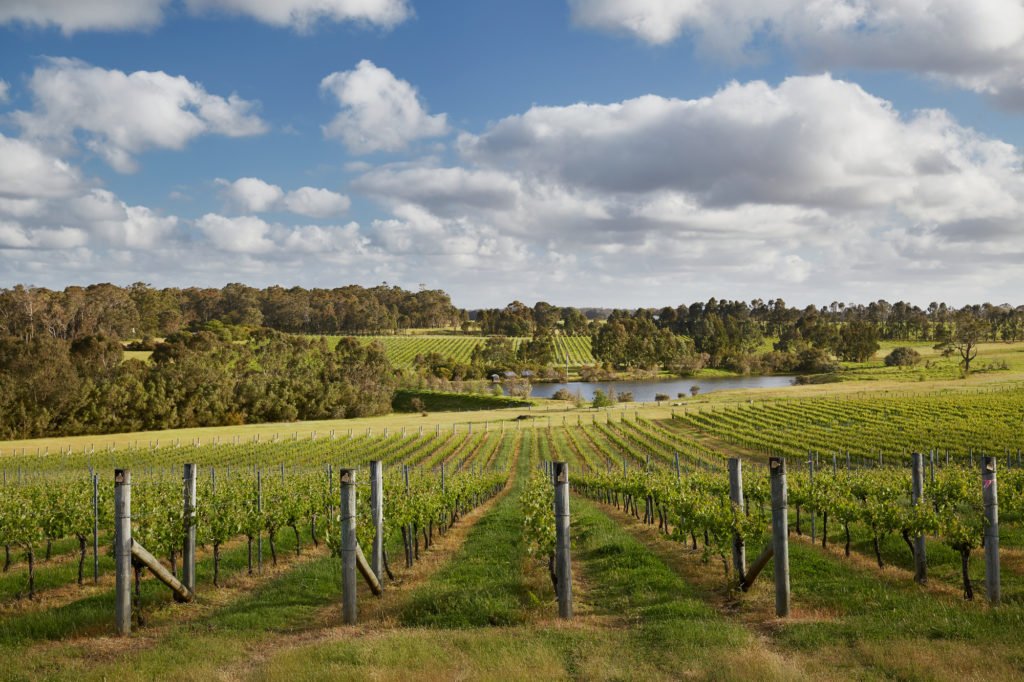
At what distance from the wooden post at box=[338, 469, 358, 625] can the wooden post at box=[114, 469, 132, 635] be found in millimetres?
3077

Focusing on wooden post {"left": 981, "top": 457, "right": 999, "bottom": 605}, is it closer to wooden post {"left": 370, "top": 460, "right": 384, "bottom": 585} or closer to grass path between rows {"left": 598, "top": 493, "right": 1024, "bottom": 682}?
grass path between rows {"left": 598, "top": 493, "right": 1024, "bottom": 682}

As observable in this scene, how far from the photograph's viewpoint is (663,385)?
130250 mm

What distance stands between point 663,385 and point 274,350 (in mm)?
73614

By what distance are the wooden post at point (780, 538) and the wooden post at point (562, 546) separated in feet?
10.0

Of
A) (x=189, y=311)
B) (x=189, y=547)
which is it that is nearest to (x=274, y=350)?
(x=189, y=311)

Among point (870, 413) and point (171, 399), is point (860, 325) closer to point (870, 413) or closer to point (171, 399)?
point (870, 413)

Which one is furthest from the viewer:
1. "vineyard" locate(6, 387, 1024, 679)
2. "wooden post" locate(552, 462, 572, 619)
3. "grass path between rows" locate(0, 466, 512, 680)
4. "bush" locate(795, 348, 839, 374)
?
"bush" locate(795, 348, 839, 374)

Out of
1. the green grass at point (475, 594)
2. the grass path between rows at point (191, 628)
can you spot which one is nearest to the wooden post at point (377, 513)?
the grass path between rows at point (191, 628)

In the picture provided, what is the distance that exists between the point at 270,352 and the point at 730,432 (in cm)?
7746

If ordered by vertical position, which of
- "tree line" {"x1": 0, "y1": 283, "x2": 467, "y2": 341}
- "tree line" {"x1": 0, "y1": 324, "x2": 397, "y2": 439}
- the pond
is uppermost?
"tree line" {"x1": 0, "y1": 283, "x2": 467, "y2": 341}

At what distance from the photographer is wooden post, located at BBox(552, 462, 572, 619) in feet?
→ 31.7

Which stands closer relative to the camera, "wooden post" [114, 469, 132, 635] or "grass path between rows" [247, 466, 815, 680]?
"grass path between rows" [247, 466, 815, 680]

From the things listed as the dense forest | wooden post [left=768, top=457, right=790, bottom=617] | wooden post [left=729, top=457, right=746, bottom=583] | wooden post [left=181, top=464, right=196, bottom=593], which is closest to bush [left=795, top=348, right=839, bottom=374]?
the dense forest

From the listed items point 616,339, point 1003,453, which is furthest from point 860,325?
point 1003,453
